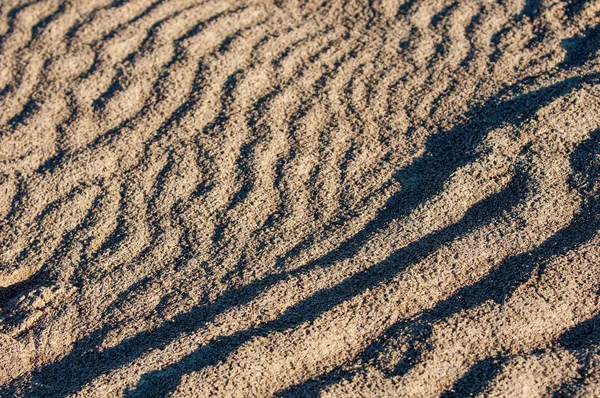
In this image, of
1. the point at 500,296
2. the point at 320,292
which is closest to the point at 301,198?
the point at 320,292

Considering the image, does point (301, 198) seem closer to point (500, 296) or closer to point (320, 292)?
point (320, 292)

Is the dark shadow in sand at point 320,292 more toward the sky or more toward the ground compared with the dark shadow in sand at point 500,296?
more toward the sky

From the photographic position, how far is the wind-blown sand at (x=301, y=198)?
6.54ft

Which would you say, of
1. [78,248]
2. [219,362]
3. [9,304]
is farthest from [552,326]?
[9,304]

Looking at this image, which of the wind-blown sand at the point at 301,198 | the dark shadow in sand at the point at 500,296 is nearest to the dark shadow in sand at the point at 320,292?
the wind-blown sand at the point at 301,198

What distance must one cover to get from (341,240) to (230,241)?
0.39 m

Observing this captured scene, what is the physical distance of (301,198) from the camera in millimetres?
2451

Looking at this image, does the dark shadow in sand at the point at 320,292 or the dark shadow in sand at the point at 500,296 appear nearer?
the dark shadow in sand at the point at 500,296

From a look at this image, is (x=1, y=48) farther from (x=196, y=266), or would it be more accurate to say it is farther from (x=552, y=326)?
(x=552, y=326)

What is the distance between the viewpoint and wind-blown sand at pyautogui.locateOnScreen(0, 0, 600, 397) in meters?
1.99

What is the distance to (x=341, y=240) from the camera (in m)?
2.31

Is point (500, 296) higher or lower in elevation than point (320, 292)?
lower

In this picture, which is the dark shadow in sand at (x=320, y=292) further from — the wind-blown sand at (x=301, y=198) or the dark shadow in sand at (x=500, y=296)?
the dark shadow in sand at (x=500, y=296)

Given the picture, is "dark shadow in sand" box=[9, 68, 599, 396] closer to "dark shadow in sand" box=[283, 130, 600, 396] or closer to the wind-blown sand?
the wind-blown sand
